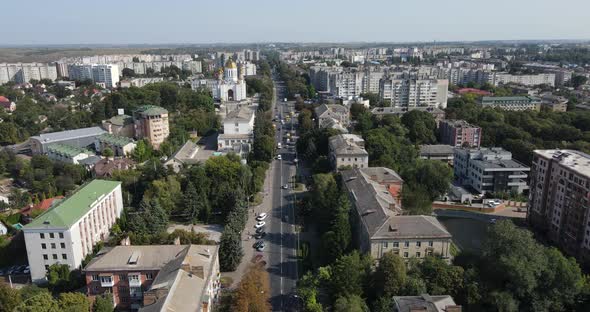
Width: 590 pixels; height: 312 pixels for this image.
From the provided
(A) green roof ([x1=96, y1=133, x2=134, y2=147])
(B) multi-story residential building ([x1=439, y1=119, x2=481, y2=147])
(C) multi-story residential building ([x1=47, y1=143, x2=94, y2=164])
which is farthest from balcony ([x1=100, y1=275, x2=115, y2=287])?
(B) multi-story residential building ([x1=439, y1=119, x2=481, y2=147])

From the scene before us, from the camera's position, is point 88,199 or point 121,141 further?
point 121,141

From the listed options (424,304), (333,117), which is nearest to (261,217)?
(424,304)

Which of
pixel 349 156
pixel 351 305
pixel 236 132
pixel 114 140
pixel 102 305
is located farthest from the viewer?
pixel 236 132

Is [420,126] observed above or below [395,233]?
above

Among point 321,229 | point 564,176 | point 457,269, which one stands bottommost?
point 321,229

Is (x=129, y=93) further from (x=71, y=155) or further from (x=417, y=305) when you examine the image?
(x=417, y=305)

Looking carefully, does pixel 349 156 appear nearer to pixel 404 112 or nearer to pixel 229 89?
pixel 404 112

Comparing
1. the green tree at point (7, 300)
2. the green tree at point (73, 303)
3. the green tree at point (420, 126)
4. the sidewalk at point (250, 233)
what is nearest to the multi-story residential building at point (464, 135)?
the green tree at point (420, 126)

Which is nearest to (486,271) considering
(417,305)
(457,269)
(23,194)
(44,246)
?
(457,269)
